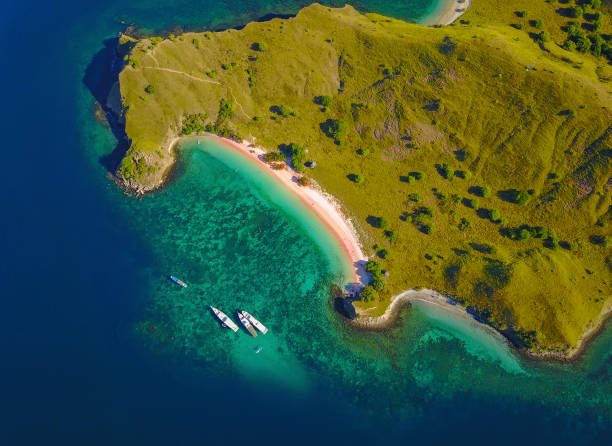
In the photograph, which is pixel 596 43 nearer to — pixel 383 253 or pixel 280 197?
pixel 383 253

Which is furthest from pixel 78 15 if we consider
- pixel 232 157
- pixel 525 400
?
pixel 525 400

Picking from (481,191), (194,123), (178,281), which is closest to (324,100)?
(194,123)

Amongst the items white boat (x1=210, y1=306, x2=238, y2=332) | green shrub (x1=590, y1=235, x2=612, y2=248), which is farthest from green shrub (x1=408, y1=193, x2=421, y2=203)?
white boat (x1=210, y1=306, x2=238, y2=332)

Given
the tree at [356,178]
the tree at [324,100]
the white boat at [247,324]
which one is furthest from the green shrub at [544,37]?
the white boat at [247,324]

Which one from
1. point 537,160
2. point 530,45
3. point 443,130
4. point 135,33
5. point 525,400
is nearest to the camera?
point 525,400

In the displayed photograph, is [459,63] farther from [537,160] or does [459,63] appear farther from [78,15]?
[78,15]

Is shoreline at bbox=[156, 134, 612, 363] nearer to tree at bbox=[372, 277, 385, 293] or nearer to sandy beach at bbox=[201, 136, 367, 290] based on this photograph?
sandy beach at bbox=[201, 136, 367, 290]

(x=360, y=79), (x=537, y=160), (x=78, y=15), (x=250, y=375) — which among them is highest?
(x=78, y=15)

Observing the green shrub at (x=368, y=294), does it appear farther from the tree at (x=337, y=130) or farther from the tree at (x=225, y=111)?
the tree at (x=225, y=111)

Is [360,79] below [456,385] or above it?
above
